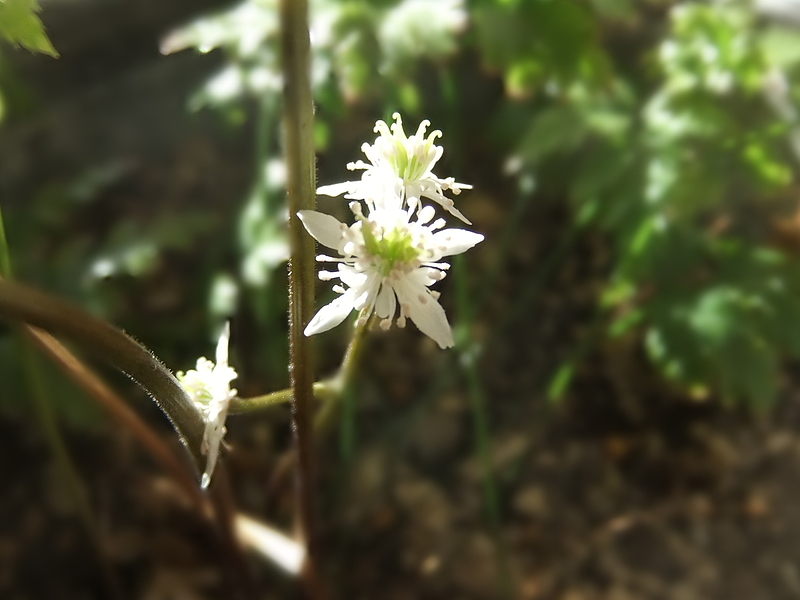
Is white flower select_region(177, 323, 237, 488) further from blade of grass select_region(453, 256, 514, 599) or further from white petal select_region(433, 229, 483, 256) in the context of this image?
blade of grass select_region(453, 256, 514, 599)

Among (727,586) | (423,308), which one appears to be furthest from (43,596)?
(727,586)

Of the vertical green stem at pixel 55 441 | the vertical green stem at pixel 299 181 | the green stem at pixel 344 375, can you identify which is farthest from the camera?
the vertical green stem at pixel 55 441

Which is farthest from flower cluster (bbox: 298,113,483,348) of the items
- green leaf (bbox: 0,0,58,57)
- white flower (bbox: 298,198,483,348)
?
green leaf (bbox: 0,0,58,57)

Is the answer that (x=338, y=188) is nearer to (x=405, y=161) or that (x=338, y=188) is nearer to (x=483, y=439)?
(x=405, y=161)

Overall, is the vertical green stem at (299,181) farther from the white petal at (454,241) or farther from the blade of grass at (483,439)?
the blade of grass at (483,439)

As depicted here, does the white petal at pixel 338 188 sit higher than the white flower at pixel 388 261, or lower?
higher

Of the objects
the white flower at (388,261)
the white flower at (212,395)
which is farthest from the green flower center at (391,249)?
the white flower at (212,395)

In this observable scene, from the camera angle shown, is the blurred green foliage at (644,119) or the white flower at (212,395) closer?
the white flower at (212,395)

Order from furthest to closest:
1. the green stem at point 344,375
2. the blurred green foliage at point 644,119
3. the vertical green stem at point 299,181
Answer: the blurred green foliage at point 644,119 → the green stem at point 344,375 → the vertical green stem at point 299,181
